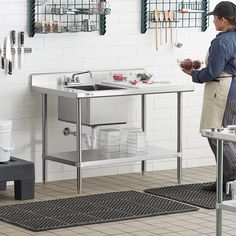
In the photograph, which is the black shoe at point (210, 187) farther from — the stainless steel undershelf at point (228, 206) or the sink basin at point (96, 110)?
the stainless steel undershelf at point (228, 206)

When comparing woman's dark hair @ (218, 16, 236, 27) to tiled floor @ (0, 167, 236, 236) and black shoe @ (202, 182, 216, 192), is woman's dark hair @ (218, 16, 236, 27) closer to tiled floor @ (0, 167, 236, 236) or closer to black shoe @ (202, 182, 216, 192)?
black shoe @ (202, 182, 216, 192)

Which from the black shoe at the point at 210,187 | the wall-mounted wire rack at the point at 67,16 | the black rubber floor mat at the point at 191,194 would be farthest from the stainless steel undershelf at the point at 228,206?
the wall-mounted wire rack at the point at 67,16

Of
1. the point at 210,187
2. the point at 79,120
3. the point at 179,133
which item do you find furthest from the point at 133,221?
the point at 179,133

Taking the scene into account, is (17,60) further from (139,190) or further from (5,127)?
(139,190)

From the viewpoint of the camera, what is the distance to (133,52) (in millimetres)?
9102

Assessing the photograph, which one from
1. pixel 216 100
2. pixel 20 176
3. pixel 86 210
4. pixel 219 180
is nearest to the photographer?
pixel 219 180

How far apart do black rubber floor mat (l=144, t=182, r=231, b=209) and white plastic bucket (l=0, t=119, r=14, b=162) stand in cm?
128

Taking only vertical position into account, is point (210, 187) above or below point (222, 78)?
below

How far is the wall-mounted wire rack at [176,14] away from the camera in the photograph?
30.0ft

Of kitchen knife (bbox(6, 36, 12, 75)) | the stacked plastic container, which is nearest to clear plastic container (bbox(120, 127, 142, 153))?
the stacked plastic container

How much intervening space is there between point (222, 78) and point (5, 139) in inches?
74.8

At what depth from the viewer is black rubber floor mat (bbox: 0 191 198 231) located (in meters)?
7.10

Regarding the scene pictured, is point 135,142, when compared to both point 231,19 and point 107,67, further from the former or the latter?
point 231,19

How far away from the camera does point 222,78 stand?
26.0 ft
